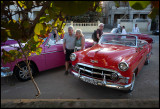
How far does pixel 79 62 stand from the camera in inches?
147

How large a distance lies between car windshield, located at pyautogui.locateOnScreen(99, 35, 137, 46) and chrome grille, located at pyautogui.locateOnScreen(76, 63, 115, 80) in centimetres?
160

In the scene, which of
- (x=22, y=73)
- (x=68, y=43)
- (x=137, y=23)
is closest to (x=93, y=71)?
(x=68, y=43)

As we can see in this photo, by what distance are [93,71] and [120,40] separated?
1.82 metres

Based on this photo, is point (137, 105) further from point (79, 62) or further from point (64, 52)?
point (64, 52)

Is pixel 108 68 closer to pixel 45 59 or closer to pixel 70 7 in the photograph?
pixel 45 59

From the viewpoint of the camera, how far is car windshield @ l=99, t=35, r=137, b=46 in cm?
442

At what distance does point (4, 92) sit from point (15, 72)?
2.12ft

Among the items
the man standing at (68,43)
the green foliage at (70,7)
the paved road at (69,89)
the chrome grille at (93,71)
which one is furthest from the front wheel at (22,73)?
the green foliage at (70,7)

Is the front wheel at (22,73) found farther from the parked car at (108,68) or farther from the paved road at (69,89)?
the parked car at (108,68)

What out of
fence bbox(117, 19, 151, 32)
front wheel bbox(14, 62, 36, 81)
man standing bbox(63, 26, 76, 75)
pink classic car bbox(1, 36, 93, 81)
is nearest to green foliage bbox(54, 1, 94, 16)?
pink classic car bbox(1, 36, 93, 81)

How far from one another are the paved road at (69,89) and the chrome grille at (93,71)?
43 centimetres

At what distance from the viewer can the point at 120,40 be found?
4629 mm

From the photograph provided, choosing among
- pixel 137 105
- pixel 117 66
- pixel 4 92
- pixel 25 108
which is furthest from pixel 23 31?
pixel 4 92

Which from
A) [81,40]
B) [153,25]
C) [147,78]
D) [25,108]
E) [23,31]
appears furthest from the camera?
[153,25]
